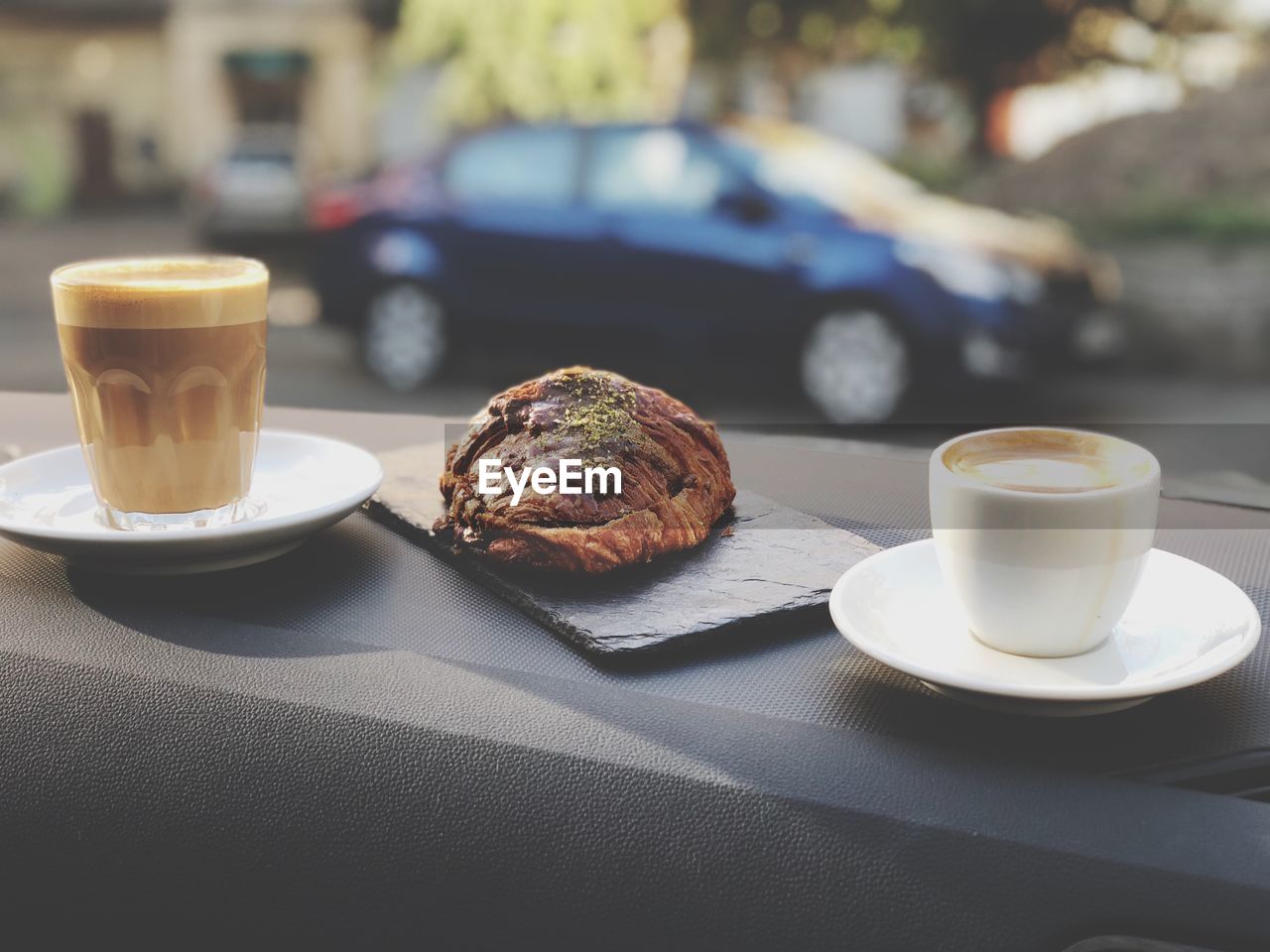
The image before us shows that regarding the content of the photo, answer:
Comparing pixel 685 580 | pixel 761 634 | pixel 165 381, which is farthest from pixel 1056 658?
pixel 165 381

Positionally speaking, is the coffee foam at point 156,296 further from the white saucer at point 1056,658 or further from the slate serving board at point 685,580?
the white saucer at point 1056,658

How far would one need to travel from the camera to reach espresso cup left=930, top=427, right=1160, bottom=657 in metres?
1.08

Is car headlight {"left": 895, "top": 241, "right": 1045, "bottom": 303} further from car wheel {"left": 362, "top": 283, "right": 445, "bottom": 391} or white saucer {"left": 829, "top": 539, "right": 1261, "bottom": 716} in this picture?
white saucer {"left": 829, "top": 539, "right": 1261, "bottom": 716}

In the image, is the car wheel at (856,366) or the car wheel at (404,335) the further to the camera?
the car wheel at (404,335)

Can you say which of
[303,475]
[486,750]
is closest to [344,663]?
[486,750]

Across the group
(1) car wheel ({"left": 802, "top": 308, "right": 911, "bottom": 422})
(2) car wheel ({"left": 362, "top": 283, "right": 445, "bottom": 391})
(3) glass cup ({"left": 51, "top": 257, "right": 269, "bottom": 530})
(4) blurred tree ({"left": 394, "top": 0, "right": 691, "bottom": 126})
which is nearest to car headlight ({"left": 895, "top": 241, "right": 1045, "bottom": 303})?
→ (1) car wheel ({"left": 802, "top": 308, "right": 911, "bottom": 422})

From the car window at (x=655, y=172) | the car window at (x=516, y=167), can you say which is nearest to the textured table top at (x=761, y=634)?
the car window at (x=655, y=172)

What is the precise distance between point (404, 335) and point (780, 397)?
2.11 m

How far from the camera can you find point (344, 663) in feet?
3.93

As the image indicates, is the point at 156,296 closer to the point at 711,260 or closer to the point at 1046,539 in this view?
the point at 1046,539

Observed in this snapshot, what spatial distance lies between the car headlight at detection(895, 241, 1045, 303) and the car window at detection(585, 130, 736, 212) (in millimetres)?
929

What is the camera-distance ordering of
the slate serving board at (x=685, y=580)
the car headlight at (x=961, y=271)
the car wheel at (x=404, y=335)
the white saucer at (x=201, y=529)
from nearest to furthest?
the slate serving board at (x=685, y=580)
the white saucer at (x=201, y=529)
the car headlight at (x=961, y=271)
the car wheel at (x=404, y=335)

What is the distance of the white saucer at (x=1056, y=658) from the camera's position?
1.03 metres

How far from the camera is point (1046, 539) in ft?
3.59
